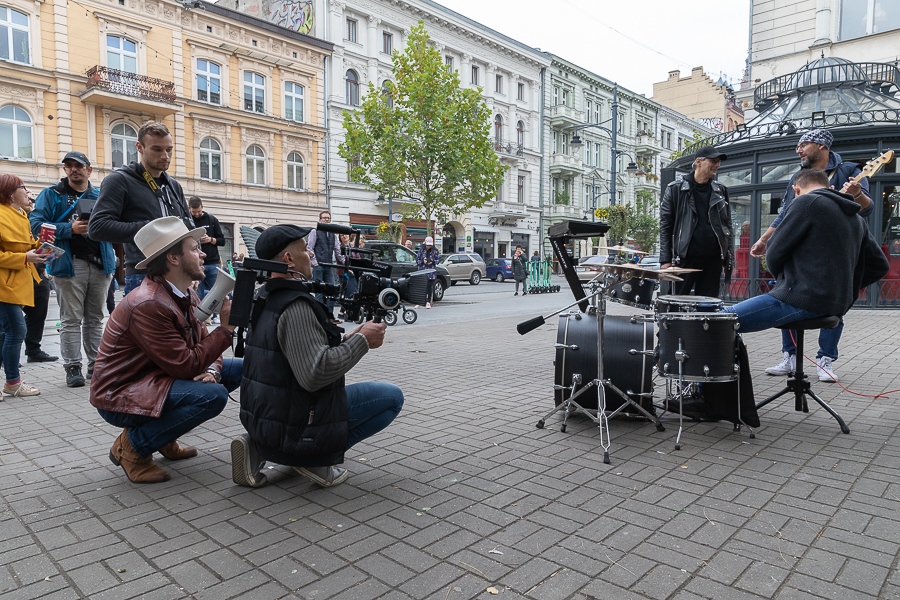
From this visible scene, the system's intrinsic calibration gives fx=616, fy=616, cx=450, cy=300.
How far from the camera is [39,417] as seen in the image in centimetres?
479

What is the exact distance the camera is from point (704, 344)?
4.06m

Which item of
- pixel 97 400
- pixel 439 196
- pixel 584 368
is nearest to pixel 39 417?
pixel 97 400

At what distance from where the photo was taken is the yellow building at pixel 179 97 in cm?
2394

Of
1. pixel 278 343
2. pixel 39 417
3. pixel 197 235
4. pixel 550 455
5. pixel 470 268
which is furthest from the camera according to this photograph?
pixel 470 268

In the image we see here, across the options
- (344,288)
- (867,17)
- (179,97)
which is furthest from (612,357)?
(179,97)

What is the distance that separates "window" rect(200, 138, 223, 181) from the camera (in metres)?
28.8

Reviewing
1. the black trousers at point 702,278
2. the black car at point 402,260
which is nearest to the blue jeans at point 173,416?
the black trousers at point 702,278

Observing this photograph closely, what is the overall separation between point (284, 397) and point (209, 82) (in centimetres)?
2995

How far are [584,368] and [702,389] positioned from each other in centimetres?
100

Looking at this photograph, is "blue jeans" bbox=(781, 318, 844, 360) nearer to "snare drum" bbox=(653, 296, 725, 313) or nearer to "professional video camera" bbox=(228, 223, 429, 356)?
"snare drum" bbox=(653, 296, 725, 313)

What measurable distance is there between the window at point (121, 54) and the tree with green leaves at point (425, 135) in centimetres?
1075

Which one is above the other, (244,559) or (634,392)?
(634,392)

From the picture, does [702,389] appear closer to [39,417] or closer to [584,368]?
[584,368]

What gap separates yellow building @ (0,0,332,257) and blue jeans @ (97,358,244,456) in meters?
25.2
